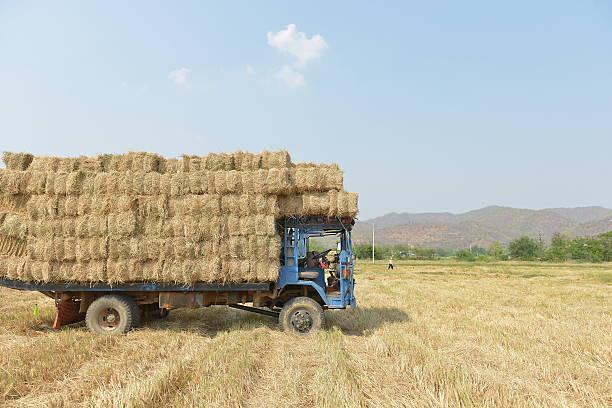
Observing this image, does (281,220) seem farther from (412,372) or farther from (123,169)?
(412,372)

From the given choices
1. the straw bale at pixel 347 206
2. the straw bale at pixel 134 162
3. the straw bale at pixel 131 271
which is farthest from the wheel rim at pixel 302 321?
the straw bale at pixel 134 162

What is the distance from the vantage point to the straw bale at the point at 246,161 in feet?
29.6

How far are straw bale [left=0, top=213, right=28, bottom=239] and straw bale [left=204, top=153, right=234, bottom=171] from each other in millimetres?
4257

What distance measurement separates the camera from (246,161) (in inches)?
355

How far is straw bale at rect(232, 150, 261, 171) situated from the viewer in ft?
29.6

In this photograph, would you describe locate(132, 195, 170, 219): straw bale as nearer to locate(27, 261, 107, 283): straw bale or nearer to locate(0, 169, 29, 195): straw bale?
locate(27, 261, 107, 283): straw bale

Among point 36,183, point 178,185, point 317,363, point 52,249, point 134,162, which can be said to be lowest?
point 317,363

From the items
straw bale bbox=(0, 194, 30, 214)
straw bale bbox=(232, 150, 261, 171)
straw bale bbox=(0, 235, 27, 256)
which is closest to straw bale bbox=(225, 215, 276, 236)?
straw bale bbox=(232, 150, 261, 171)

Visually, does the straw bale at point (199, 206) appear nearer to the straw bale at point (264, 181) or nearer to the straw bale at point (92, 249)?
the straw bale at point (264, 181)

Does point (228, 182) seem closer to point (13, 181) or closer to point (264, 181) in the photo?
point (264, 181)

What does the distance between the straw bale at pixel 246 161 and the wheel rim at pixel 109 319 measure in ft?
14.5

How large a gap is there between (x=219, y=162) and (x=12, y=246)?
16.6 ft

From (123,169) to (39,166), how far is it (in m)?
2.03

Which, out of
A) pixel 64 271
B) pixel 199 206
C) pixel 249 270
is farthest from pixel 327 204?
pixel 64 271
